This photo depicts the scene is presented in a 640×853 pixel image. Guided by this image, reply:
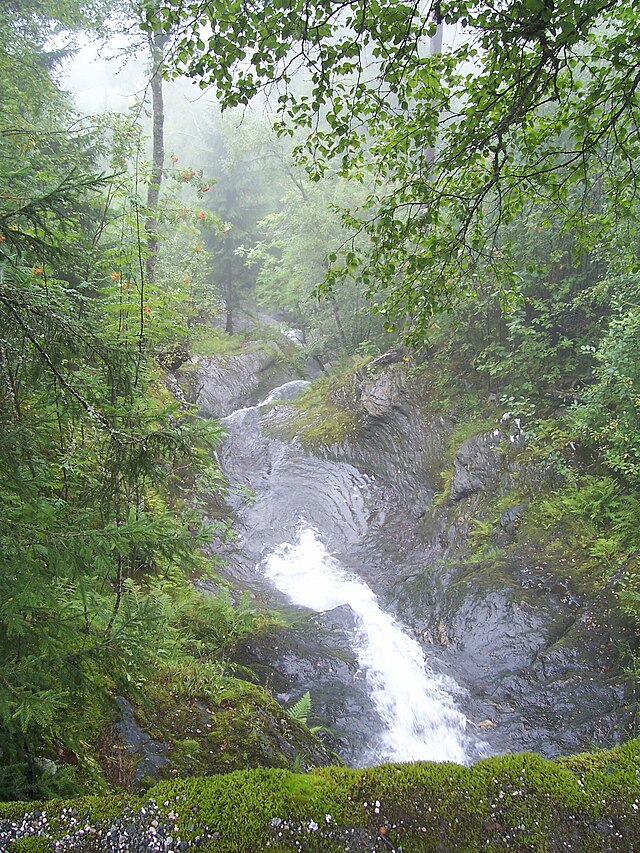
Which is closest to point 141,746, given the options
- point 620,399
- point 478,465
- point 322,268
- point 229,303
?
point 620,399

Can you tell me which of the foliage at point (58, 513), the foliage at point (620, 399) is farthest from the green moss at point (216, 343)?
the foliage at point (58, 513)

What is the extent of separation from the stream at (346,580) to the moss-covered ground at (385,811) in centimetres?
411

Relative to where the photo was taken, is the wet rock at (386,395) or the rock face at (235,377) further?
the rock face at (235,377)

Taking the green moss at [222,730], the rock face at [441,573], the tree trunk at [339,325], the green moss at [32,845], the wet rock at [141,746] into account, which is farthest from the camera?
the tree trunk at [339,325]

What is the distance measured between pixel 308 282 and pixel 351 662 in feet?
44.4

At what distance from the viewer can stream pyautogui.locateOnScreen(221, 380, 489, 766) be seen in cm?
598

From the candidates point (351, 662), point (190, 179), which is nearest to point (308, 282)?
point (190, 179)

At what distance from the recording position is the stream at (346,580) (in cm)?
598

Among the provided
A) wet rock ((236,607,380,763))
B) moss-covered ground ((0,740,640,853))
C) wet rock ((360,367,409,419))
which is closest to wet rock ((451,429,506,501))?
wet rock ((360,367,409,419))

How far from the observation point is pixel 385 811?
1.91m

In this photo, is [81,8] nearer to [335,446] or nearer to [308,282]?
[308,282]

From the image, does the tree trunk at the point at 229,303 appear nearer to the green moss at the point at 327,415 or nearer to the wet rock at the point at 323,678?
the green moss at the point at 327,415

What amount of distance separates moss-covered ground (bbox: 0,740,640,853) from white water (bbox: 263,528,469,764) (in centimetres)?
384

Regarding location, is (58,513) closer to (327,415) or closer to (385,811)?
(385,811)
